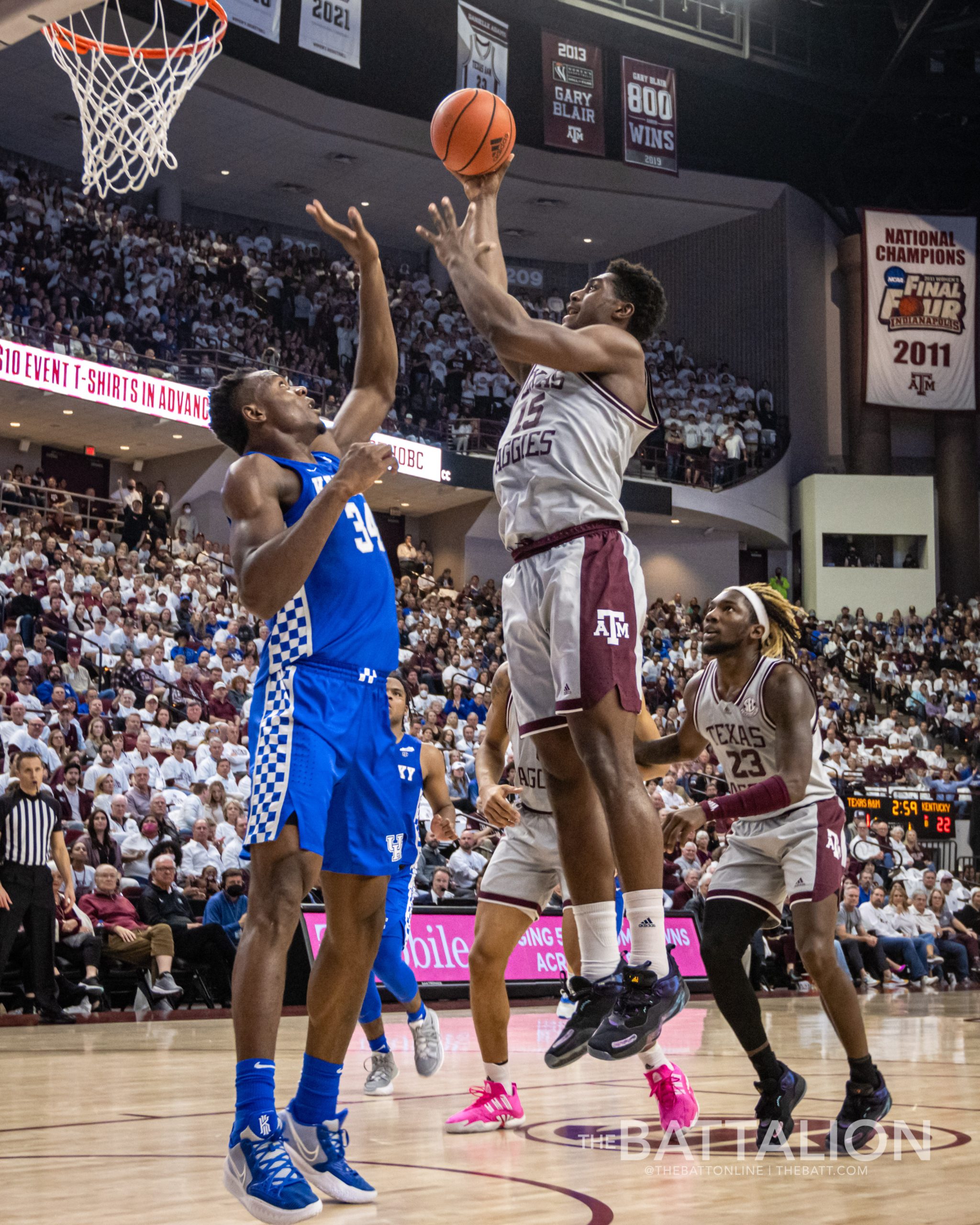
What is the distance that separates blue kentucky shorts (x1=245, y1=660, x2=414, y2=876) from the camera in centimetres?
334

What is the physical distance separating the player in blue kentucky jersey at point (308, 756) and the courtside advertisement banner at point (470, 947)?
7061 mm

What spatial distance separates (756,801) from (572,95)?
2650 cm

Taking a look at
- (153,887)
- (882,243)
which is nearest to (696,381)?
(882,243)

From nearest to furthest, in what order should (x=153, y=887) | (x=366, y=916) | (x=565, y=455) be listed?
(x=366, y=916) < (x=565, y=455) < (x=153, y=887)

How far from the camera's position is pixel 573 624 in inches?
157

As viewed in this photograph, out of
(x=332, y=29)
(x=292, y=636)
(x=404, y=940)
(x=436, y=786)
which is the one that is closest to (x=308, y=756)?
(x=292, y=636)

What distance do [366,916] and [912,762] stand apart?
2178cm

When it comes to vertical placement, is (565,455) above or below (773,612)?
above

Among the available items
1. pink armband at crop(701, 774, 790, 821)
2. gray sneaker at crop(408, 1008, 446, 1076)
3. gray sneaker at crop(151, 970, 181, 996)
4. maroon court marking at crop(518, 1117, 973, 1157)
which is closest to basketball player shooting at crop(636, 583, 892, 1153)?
pink armband at crop(701, 774, 790, 821)

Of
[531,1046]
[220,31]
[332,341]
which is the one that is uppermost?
[332,341]

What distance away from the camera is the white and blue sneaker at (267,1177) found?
296cm

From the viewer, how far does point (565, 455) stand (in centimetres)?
419

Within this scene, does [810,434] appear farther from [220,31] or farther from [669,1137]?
[669,1137]

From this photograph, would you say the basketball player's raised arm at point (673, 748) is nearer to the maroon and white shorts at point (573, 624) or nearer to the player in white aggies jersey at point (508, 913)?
the player in white aggies jersey at point (508, 913)
